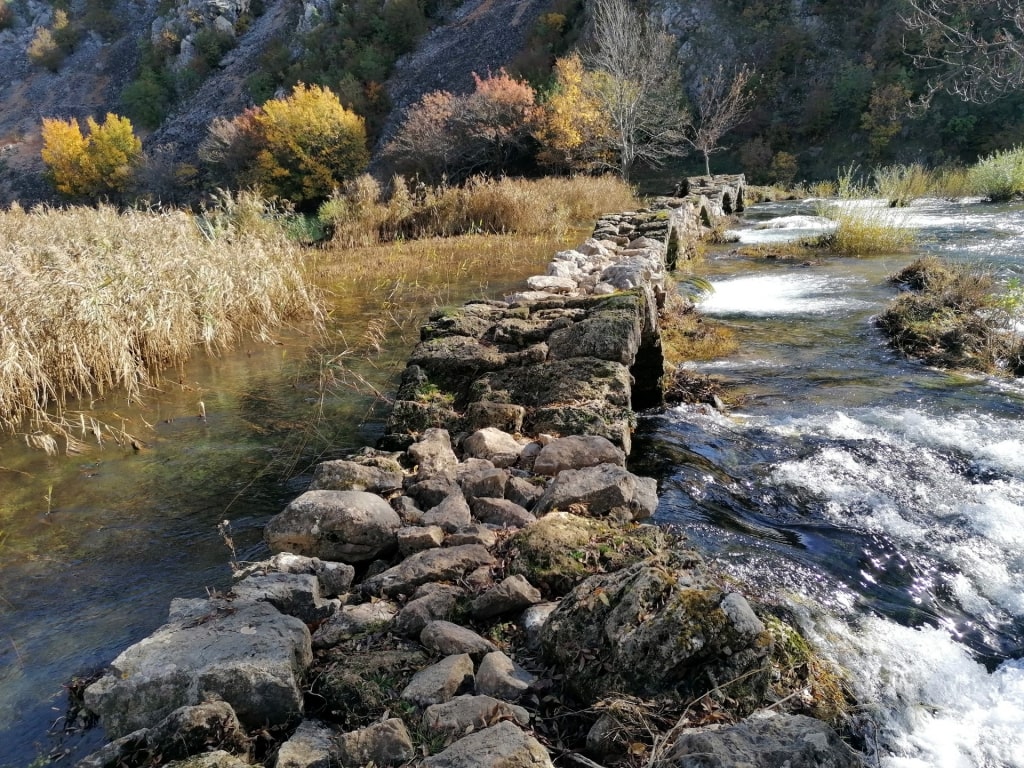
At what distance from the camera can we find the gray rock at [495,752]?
1.35 meters

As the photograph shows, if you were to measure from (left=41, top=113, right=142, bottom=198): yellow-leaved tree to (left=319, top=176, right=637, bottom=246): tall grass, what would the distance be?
110ft

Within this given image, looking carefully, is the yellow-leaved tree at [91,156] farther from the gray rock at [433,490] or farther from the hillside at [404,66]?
the gray rock at [433,490]

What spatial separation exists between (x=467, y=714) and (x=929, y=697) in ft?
5.11

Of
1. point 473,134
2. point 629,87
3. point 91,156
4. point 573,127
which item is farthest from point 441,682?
point 91,156

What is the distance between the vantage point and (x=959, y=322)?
561cm

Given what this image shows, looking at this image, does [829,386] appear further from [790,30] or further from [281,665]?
[790,30]

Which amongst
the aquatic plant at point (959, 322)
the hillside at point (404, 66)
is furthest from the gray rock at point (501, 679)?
the hillside at point (404, 66)

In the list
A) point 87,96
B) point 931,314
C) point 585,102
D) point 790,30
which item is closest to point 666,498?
point 931,314

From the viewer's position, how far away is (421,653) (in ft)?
6.04

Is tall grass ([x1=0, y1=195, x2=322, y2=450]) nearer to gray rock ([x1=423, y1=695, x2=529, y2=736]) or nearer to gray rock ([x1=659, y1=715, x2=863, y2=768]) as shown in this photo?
gray rock ([x1=423, y1=695, x2=529, y2=736])

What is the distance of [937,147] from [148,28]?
63.7 m

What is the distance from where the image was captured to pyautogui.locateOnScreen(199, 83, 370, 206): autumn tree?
89.1ft

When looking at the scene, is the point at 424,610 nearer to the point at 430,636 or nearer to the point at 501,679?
the point at 430,636

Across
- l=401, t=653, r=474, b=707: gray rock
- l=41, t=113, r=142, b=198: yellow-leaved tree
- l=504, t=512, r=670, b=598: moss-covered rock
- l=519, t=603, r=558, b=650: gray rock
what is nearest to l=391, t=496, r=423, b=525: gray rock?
l=504, t=512, r=670, b=598: moss-covered rock
